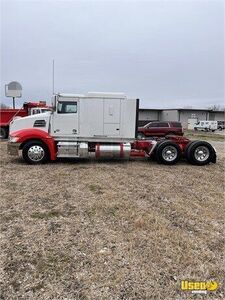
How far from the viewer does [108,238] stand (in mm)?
4168

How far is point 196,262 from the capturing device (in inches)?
141

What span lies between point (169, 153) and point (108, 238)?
6937 mm

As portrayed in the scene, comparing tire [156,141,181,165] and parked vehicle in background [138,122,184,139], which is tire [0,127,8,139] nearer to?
parked vehicle in background [138,122,184,139]

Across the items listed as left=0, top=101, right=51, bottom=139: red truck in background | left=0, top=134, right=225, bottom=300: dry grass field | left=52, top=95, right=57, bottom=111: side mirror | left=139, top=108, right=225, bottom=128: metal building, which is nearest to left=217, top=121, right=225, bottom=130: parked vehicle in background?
left=139, top=108, right=225, bottom=128: metal building

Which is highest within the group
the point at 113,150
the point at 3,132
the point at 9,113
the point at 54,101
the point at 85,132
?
the point at 54,101

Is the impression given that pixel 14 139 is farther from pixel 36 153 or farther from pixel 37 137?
pixel 36 153

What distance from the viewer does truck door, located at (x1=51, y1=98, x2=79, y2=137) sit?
Result: 10328 mm

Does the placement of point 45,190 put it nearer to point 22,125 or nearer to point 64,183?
point 64,183

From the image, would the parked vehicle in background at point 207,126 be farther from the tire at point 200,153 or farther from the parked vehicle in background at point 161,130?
the tire at point 200,153

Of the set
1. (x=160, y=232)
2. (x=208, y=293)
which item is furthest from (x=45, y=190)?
(x=208, y=293)

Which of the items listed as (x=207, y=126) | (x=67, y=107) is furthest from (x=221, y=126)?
(x=67, y=107)

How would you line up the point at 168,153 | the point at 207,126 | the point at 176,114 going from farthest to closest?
the point at 176,114
the point at 207,126
the point at 168,153

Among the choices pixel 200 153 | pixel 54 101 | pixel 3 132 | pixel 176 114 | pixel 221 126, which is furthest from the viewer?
pixel 176 114

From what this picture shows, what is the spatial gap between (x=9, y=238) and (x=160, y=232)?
221 cm
